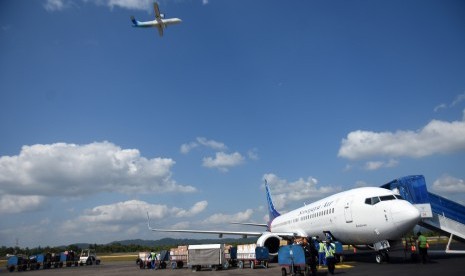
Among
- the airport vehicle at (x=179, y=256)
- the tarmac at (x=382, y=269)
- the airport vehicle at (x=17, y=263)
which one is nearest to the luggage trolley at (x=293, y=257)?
the tarmac at (x=382, y=269)

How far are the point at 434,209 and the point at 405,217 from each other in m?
5.43

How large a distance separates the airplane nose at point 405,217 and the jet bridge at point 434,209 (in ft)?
11.1

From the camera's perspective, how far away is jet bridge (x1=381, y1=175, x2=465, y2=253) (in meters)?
19.7

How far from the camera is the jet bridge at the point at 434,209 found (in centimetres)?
1966

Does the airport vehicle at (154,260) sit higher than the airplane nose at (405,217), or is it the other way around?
the airplane nose at (405,217)

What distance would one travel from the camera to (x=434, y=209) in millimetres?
20359

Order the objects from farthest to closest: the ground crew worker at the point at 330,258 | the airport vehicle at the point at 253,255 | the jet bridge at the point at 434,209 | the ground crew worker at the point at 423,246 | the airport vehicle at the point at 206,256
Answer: the airport vehicle at the point at 253,255
the airport vehicle at the point at 206,256
the jet bridge at the point at 434,209
the ground crew worker at the point at 423,246
the ground crew worker at the point at 330,258

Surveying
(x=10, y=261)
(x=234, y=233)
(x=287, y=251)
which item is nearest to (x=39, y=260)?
(x=10, y=261)

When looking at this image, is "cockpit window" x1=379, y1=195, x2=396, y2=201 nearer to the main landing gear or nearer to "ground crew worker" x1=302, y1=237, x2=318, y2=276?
the main landing gear

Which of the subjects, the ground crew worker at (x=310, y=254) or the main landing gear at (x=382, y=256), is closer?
the ground crew worker at (x=310, y=254)

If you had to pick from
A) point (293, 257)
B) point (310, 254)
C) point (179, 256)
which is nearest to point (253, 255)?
point (179, 256)

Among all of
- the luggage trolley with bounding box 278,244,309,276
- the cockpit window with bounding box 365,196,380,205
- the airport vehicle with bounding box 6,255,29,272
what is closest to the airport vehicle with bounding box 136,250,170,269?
the airport vehicle with bounding box 6,255,29,272

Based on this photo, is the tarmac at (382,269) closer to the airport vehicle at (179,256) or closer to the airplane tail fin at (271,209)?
the airport vehicle at (179,256)

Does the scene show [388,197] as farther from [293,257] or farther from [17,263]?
[17,263]
